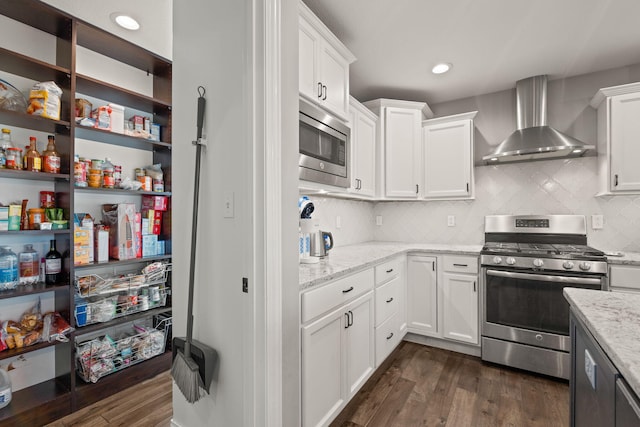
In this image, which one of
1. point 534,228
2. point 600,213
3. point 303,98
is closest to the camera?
point 303,98

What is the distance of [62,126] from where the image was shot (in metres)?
1.85

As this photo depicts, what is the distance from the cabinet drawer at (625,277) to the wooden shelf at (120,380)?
3.29 meters

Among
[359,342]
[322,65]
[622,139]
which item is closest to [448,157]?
[622,139]

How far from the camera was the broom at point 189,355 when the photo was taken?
129cm

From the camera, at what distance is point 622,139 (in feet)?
7.75

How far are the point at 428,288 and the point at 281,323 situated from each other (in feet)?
6.30

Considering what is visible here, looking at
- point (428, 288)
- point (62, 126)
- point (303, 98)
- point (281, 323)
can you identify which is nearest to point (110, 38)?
point (62, 126)

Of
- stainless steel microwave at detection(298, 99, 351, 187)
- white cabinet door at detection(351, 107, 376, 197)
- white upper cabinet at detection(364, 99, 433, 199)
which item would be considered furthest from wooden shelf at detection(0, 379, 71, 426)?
white upper cabinet at detection(364, 99, 433, 199)

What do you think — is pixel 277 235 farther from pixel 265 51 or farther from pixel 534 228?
pixel 534 228

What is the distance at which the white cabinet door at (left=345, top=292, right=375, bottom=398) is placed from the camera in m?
1.78

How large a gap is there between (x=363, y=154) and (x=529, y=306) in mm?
1809

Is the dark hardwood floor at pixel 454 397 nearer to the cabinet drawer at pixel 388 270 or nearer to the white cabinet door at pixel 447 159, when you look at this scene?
the cabinet drawer at pixel 388 270

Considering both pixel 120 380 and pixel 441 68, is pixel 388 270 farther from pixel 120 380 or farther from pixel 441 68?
pixel 120 380

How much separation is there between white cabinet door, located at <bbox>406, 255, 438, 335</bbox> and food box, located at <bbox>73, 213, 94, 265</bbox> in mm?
2498
